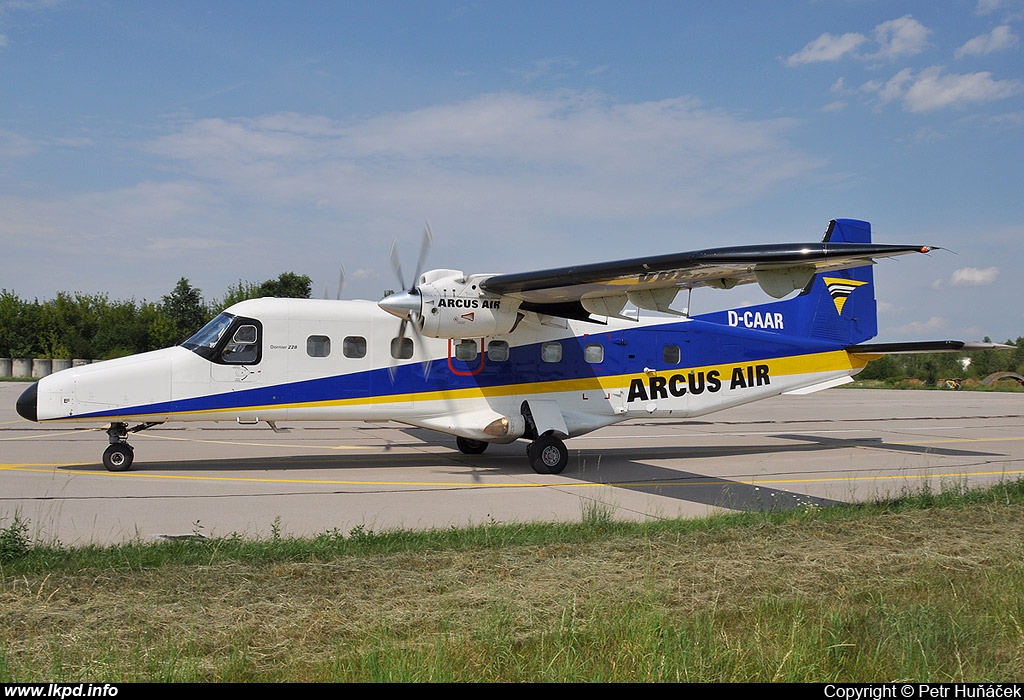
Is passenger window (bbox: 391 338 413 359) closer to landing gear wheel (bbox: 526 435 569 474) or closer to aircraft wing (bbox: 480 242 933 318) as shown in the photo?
aircraft wing (bbox: 480 242 933 318)

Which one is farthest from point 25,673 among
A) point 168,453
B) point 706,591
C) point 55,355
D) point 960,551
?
point 55,355

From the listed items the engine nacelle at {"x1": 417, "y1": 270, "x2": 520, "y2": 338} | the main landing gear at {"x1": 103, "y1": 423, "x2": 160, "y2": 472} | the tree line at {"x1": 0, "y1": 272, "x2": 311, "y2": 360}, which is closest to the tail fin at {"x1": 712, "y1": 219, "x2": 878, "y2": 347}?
the engine nacelle at {"x1": 417, "y1": 270, "x2": 520, "y2": 338}

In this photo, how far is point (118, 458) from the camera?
11.8 meters

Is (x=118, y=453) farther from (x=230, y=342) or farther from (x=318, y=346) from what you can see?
(x=318, y=346)

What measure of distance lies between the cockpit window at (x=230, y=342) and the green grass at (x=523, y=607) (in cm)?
547

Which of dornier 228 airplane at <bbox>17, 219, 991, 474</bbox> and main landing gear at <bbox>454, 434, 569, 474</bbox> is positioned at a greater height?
dornier 228 airplane at <bbox>17, 219, 991, 474</bbox>

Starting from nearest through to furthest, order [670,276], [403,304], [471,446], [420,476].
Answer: [670,276]
[403,304]
[420,476]
[471,446]

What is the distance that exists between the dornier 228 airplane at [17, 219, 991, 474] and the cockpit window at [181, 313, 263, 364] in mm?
23

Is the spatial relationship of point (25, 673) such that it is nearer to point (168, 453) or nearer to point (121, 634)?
point (121, 634)

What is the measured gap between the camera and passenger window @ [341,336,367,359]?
12.7 meters

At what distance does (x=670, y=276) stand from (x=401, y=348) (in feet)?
16.1

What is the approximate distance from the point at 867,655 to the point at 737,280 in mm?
6841

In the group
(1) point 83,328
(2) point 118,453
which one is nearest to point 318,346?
(2) point 118,453

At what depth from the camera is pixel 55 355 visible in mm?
52406
